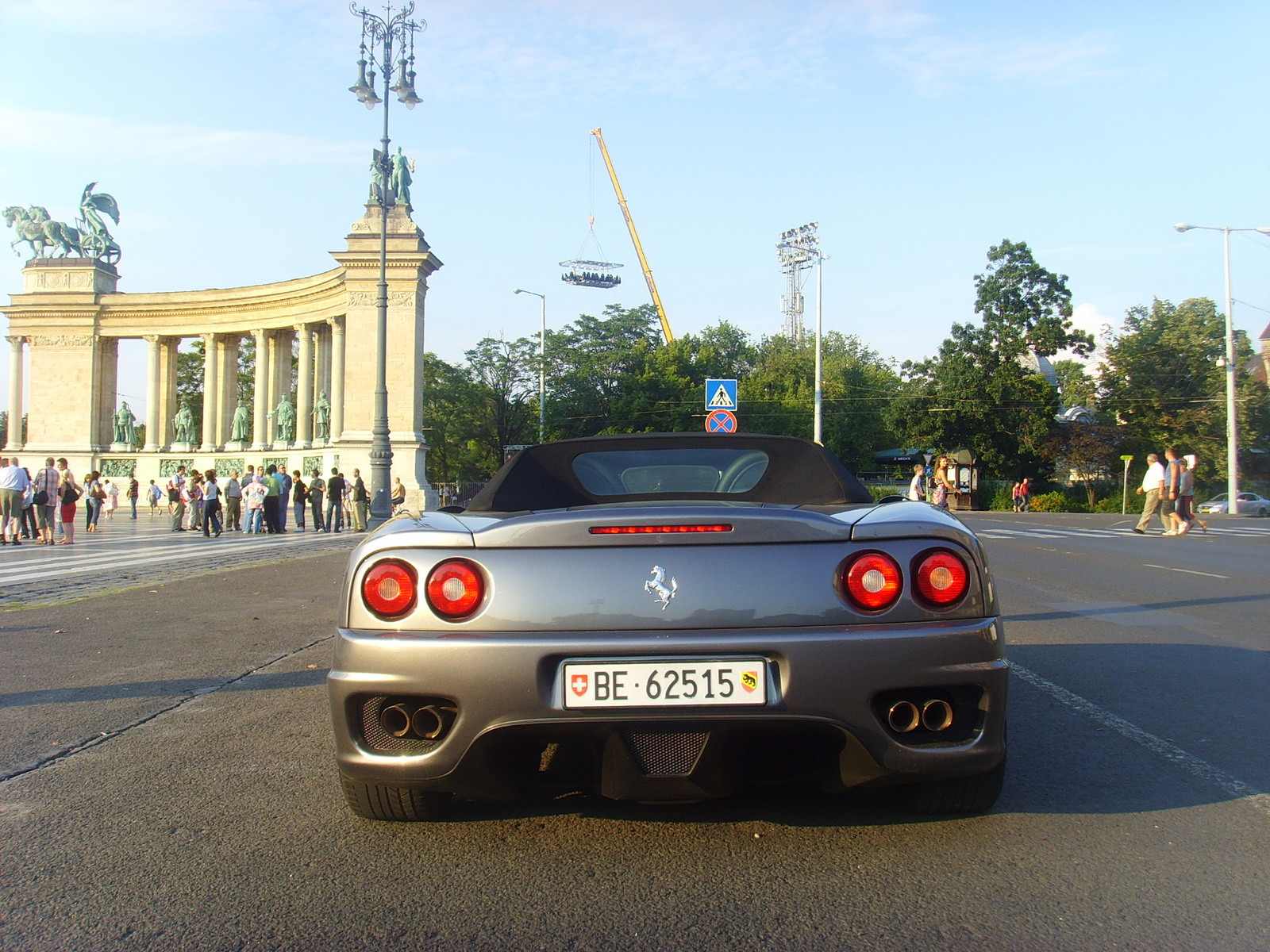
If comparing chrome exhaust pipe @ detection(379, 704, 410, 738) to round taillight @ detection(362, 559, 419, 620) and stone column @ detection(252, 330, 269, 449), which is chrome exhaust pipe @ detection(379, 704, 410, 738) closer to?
round taillight @ detection(362, 559, 419, 620)

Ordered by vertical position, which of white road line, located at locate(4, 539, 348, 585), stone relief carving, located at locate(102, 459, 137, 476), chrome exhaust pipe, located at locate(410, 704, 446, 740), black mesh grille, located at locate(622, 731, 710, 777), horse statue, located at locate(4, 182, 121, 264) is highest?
horse statue, located at locate(4, 182, 121, 264)

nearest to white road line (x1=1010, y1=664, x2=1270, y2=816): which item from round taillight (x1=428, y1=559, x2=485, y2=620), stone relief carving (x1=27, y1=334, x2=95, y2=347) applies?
round taillight (x1=428, y1=559, x2=485, y2=620)

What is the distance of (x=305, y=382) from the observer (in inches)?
2072

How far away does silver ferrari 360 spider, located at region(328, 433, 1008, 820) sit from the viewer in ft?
9.28

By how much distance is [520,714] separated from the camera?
2828 mm

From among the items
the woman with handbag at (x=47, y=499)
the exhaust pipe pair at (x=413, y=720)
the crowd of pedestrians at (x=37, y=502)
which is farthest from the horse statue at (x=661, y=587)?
the woman with handbag at (x=47, y=499)

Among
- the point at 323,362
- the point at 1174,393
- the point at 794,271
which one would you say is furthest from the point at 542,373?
the point at 794,271

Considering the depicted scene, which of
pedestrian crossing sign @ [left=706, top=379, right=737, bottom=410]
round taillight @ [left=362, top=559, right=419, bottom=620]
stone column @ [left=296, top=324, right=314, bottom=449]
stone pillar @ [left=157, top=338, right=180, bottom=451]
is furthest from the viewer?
stone pillar @ [left=157, top=338, right=180, bottom=451]

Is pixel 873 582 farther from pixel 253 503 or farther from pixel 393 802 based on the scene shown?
pixel 253 503

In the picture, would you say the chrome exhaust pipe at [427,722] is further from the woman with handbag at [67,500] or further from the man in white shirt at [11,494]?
the woman with handbag at [67,500]

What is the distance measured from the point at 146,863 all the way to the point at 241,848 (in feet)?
0.84

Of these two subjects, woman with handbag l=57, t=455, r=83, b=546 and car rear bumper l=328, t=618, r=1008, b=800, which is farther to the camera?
woman with handbag l=57, t=455, r=83, b=546

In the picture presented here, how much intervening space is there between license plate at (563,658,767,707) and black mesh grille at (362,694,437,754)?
515 millimetres

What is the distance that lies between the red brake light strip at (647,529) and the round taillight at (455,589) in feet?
1.19
